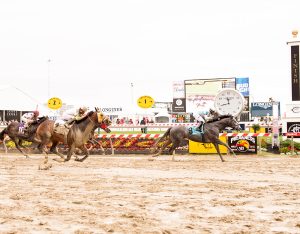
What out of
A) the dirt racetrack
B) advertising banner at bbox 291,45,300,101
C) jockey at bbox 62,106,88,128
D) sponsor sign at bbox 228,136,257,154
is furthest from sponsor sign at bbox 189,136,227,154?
the dirt racetrack

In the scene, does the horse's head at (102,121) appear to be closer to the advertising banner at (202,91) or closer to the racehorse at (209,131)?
the racehorse at (209,131)

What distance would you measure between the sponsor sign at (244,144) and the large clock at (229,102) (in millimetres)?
4471

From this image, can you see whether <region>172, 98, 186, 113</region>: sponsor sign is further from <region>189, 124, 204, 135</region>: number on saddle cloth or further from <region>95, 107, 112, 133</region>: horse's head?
<region>95, 107, 112, 133</region>: horse's head

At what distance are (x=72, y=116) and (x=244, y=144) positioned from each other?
9.41 m

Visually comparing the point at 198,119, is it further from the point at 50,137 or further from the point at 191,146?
the point at 50,137

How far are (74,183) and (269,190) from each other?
13.9 ft

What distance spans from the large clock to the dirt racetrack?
14.7 metres

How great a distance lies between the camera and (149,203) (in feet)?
27.0

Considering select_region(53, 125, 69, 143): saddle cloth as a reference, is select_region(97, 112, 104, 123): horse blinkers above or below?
above

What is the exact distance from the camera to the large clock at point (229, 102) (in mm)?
27908

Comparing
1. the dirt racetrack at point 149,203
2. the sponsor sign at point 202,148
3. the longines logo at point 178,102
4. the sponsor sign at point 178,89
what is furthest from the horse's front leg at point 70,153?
the sponsor sign at point 178,89

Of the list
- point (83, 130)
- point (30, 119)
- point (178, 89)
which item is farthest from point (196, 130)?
point (178, 89)

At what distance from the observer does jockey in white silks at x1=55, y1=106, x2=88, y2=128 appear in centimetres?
1636

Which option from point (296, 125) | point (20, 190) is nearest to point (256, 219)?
point (20, 190)
